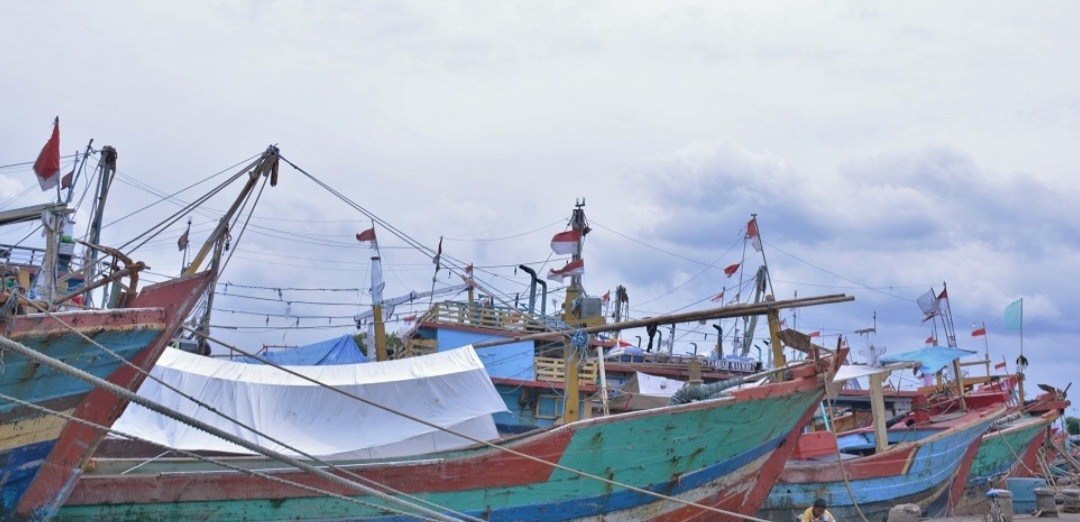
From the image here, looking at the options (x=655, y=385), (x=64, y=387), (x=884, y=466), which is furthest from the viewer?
(x=655, y=385)

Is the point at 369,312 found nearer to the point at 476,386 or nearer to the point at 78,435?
the point at 476,386

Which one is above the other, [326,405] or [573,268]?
[573,268]

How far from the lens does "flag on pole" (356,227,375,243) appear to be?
2170 cm

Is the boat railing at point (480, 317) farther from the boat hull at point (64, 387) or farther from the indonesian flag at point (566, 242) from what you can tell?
the boat hull at point (64, 387)

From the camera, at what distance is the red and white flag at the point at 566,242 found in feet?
71.3

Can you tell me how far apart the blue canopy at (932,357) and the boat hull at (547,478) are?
7.53 m

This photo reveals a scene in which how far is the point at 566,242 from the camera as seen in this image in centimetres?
2180

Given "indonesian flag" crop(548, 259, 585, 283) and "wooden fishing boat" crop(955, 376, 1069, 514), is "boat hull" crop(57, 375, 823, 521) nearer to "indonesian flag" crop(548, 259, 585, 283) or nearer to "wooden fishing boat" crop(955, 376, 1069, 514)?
"indonesian flag" crop(548, 259, 585, 283)

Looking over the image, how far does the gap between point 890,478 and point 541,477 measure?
9.97m

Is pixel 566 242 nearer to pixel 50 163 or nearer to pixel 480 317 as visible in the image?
pixel 480 317

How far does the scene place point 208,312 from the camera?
2131 cm

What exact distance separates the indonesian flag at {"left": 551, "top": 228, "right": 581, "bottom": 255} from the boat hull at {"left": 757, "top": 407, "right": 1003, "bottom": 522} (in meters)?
6.94

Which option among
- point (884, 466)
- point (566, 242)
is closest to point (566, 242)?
point (566, 242)

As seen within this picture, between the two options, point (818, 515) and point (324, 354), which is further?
point (324, 354)
